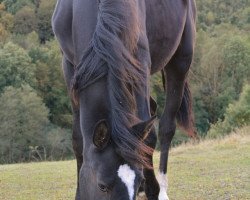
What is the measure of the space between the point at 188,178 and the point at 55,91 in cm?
3647

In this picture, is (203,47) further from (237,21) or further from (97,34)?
(97,34)

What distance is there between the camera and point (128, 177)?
Result: 98.0 inches

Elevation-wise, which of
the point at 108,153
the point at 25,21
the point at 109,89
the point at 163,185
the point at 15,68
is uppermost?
the point at 109,89

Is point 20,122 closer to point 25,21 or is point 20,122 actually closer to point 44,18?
point 25,21

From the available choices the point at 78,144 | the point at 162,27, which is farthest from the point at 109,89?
the point at 162,27

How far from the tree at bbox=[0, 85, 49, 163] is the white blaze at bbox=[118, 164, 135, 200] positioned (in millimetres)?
27907

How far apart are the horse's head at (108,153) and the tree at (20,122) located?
27.6 m

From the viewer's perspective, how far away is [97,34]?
9.41 ft

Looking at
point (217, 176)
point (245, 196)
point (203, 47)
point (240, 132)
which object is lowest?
point (203, 47)

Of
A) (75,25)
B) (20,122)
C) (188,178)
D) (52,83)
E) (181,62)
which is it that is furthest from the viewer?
(52,83)

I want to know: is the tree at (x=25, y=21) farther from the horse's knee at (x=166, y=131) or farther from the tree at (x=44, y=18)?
the horse's knee at (x=166, y=131)

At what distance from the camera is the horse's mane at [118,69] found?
8.36 ft

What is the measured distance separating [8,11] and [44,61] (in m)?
16.1

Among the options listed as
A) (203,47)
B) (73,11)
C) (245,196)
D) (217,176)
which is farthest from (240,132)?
(203,47)
